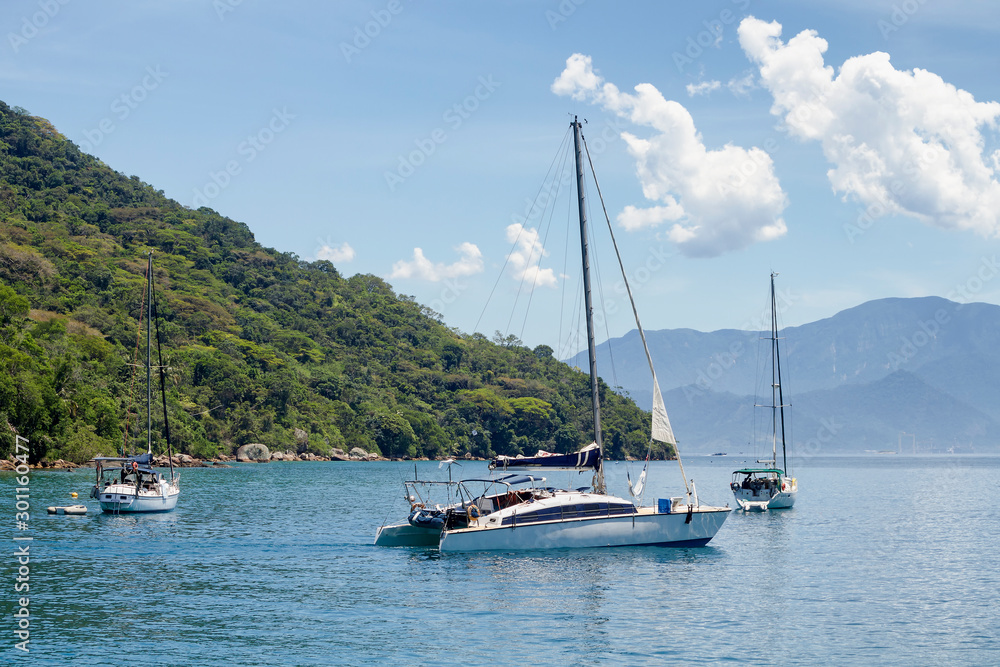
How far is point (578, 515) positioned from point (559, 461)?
104 inches

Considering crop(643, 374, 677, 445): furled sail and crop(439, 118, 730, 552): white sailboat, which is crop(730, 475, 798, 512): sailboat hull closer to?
crop(439, 118, 730, 552): white sailboat

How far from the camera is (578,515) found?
131 feet

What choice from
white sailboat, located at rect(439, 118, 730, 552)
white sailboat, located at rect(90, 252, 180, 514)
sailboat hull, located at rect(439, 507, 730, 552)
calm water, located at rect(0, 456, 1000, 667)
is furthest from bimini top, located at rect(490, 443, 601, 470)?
white sailboat, located at rect(90, 252, 180, 514)

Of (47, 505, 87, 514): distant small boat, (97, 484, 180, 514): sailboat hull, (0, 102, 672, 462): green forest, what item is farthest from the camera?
(0, 102, 672, 462): green forest

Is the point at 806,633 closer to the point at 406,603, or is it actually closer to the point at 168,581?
the point at 406,603

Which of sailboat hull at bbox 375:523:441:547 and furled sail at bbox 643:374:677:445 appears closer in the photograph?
furled sail at bbox 643:374:677:445

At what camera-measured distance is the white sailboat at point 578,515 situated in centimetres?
3875

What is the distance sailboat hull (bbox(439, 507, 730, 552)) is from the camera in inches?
1519

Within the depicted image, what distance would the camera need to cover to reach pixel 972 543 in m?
51.3

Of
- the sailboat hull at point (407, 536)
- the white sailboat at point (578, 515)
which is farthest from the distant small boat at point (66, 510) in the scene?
the white sailboat at point (578, 515)

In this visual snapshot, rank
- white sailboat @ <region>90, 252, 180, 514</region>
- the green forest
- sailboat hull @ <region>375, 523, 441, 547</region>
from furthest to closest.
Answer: the green forest → white sailboat @ <region>90, 252, 180, 514</region> → sailboat hull @ <region>375, 523, 441, 547</region>

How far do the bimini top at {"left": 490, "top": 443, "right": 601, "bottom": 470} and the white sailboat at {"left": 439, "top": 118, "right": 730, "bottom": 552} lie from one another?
0.05 meters

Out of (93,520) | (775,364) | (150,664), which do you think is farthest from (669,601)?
(775,364)

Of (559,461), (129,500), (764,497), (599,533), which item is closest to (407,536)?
(559,461)
